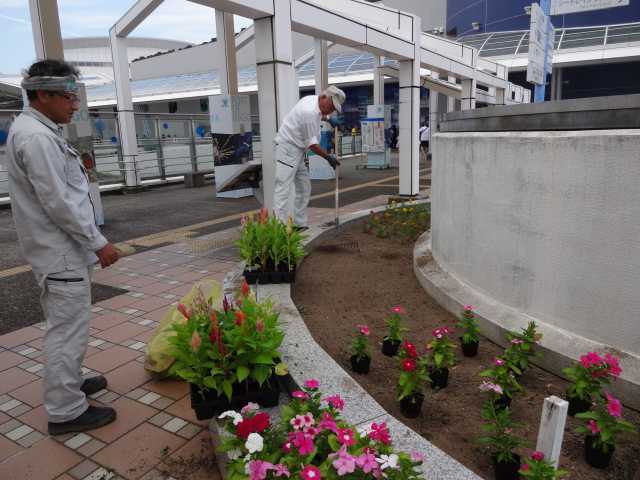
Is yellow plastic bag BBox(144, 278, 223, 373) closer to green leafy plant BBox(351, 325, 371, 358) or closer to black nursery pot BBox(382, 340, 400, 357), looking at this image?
green leafy plant BBox(351, 325, 371, 358)

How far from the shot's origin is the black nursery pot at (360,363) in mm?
3023

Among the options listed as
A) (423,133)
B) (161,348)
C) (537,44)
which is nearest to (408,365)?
(161,348)

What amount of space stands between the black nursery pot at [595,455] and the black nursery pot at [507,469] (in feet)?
1.29

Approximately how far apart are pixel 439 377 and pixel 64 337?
2066 millimetres

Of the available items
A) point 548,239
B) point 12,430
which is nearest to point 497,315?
point 548,239

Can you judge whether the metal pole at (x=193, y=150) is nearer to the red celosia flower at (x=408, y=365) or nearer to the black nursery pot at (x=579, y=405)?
the red celosia flower at (x=408, y=365)

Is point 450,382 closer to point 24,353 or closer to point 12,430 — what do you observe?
point 12,430

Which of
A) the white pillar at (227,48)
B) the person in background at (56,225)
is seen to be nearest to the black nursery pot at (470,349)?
the person in background at (56,225)

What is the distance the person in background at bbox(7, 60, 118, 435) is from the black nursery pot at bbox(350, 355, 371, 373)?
1491 mm

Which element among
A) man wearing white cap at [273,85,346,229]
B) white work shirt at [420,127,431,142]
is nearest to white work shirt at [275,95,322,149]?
man wearing white cap at [273,85,346,229]

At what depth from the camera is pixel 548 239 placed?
10.3 feet

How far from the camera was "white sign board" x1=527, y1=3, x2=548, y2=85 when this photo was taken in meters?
6.24

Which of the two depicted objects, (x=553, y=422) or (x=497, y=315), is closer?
(x=553, y=422)

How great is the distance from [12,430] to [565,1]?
26.9 feet
